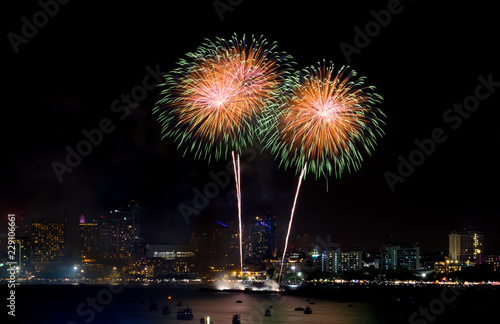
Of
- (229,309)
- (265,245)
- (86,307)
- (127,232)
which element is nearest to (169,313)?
(229,309)

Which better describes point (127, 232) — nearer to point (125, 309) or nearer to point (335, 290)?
point (335, 290)

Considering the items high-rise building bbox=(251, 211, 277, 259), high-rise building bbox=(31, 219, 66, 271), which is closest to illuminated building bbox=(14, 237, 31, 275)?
high-rise building bbox=(31, 219, 66, 271)

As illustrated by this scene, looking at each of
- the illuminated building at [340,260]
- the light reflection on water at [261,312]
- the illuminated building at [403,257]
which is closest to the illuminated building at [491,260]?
the illuminated building at [403,257]

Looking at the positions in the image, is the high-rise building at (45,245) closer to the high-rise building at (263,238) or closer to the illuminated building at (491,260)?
the high-rise building at (263,238)

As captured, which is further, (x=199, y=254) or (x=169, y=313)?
(x=199, y=254)

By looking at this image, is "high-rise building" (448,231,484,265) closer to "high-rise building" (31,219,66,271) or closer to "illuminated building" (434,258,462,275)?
"illuminated building" (434,258,462,275)

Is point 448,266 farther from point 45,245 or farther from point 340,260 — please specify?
point 45,245

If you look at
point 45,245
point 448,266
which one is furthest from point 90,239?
point 448,266
